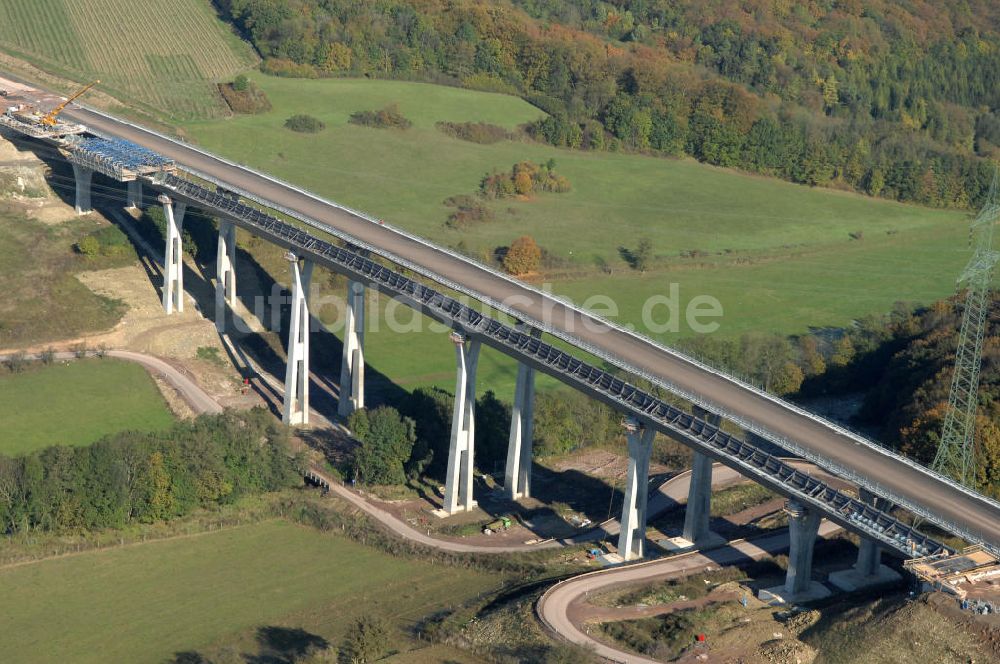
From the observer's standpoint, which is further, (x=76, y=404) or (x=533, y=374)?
(x=76, y=404)

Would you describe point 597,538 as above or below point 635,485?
below

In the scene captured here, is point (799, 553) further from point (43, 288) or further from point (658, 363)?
point (43, 288)

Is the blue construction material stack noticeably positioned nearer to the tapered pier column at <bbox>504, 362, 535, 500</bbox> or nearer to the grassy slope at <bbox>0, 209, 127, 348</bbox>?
the grassy slope at <bbox>0, 209, 127, 348</bbox>

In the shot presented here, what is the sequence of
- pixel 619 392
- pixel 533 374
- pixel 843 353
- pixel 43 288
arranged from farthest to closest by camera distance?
1. pixel 843 353
2. pixel 43 288
3. pixel 533 374
4. pixel 619 392

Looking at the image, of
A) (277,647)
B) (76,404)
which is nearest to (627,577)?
(277,647)

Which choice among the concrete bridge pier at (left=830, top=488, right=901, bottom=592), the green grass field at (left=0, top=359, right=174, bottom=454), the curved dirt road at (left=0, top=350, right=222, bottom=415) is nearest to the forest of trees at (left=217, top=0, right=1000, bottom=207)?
the curved dirt road at (left=0, top=350, right=222, bottom=415)

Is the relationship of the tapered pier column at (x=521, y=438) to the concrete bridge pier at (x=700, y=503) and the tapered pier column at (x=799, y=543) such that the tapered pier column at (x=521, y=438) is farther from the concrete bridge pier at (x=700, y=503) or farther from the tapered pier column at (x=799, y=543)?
the tapered pier column at (x=799, y=543)

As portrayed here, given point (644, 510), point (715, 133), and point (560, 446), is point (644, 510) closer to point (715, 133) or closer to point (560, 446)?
point (560, 446)
